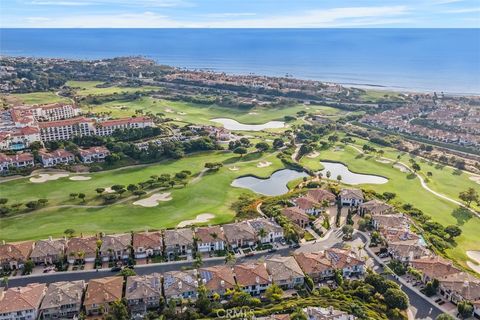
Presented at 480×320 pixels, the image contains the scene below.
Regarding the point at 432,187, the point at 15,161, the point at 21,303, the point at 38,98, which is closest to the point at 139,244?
the point at 21,303

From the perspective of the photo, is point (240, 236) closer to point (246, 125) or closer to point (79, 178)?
point (79, 178)

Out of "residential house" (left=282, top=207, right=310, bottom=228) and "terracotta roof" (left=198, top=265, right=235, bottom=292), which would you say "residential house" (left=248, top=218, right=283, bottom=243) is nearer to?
"residential house" (left=282, top=207, right=310, bottom=228)

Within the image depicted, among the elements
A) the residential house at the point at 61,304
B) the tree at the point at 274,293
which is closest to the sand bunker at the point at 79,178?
the residential house at the point at 61,304

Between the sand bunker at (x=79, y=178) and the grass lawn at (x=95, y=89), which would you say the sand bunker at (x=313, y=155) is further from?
the grass lawn at (x=95, y=89)

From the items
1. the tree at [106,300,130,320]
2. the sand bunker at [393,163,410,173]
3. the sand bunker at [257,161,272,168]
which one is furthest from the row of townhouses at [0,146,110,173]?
the sand bunker at [393,163,410,173]

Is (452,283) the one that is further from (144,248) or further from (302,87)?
(302,87)
